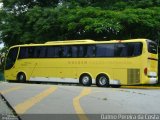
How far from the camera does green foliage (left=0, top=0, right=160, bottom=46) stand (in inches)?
1313

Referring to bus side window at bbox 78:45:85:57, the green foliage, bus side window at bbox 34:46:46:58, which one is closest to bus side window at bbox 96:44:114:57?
bus side window at bbox 78:45:85:57

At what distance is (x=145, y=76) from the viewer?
Answer: 27.3 metres

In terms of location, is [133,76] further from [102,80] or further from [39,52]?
[39,52]

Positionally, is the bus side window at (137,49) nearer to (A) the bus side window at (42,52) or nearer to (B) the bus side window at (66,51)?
(B) the bus side window at (66,51)

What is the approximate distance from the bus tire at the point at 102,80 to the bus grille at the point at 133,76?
4.98ft

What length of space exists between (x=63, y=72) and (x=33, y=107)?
63.7 feet

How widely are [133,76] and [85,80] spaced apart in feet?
11.5

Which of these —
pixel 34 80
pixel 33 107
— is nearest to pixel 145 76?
pixel 34 80

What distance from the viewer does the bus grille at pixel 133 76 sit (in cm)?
2746

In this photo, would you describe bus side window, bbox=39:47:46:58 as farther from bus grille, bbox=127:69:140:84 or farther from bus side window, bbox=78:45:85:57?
bus grille, bbox=127:69:140:84

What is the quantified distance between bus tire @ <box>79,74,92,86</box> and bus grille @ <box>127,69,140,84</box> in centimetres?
283

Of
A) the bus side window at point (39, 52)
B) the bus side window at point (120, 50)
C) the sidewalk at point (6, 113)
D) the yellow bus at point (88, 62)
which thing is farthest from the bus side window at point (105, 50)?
the sidewalk at point (6, 113)

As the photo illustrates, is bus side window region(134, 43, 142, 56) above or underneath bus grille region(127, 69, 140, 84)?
above

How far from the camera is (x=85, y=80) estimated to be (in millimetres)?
29906
